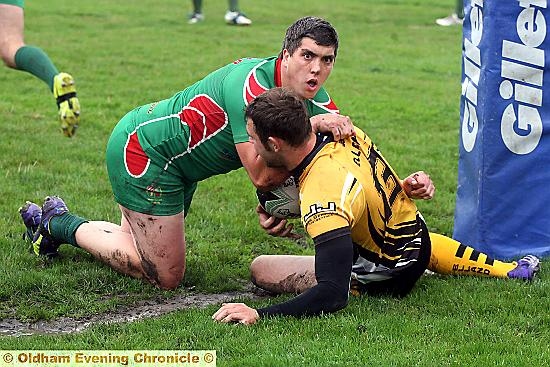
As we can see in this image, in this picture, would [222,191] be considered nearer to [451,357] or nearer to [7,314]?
[7,314]

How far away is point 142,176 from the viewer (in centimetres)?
562

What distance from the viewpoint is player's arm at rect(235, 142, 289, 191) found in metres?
4.80

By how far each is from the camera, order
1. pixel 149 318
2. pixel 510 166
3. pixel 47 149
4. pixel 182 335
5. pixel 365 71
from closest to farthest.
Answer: pixel 182 335
pixel 149 318
pixel 510 166
pixel 47 149
pixel 365 71

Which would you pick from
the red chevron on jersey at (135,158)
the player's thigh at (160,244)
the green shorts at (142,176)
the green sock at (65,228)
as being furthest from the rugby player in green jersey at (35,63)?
the player's thigh at (160,244)

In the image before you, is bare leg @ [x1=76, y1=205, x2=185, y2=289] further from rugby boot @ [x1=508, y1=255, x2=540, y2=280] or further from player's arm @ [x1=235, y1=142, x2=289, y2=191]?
rugby boot @ [x1=508, y1=255, x2=540, y2=280]

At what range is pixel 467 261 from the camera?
5555mm

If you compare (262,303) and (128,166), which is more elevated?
(128,166)

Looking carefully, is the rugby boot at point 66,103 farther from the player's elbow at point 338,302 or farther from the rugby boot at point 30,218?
the player's elbow at point 338,302

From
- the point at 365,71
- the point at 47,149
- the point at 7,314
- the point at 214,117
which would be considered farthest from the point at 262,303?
the point at 365,71

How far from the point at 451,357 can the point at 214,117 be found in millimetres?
1886

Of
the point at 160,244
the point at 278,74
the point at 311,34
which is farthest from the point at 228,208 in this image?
the point at 311,34

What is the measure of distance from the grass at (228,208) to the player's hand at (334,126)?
88 centimetres

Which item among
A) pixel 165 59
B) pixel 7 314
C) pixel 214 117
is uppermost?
pixel 214 117

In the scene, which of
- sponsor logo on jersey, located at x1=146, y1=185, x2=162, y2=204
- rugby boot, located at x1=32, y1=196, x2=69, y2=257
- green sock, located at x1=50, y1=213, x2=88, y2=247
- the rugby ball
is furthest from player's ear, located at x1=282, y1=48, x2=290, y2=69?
rugby boot, located at x1=32, y1=196, x2=69, y2=257
